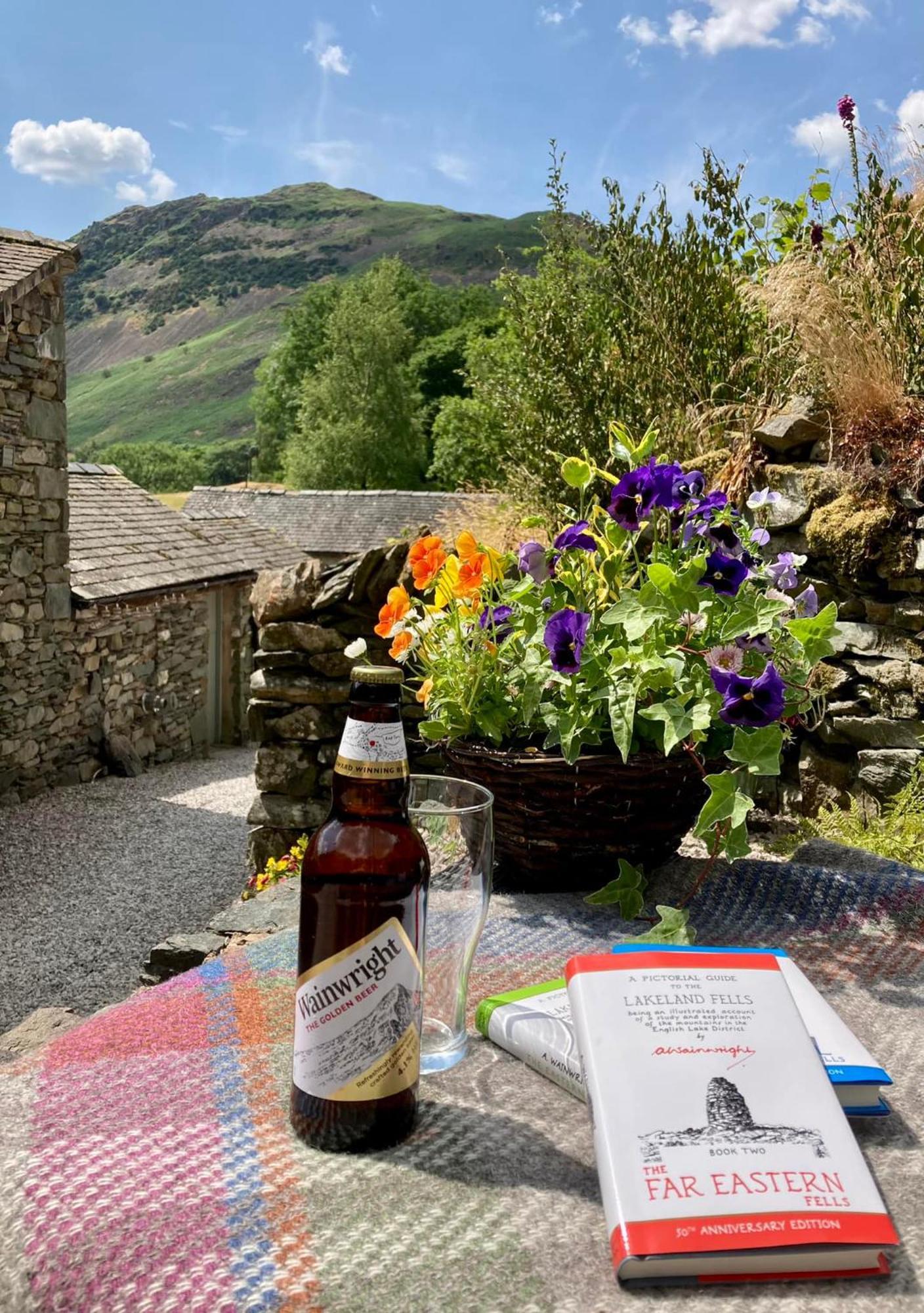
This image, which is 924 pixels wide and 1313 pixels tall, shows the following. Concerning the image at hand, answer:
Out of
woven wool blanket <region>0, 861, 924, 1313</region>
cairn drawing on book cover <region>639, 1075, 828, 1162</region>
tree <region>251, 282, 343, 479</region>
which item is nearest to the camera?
woven wool blanket <region>0, 861, 924, 1313</region>

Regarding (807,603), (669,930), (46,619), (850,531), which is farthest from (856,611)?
(46,619)

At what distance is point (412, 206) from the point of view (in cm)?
16325

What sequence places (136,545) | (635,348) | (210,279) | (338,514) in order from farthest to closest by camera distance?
(210,279)
(338,514)
(136,545)
(635,348)

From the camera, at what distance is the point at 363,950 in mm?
1006

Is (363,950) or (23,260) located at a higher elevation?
(23,260)

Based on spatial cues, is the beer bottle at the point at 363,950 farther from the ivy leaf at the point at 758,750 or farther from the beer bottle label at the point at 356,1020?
the ivy leaf at the point at 758,750

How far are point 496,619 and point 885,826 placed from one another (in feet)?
6.54

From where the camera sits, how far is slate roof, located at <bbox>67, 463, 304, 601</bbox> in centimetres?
1052

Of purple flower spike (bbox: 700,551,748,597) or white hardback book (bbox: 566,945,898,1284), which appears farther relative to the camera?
purple flower spike (bbox: 700,551,748,597)

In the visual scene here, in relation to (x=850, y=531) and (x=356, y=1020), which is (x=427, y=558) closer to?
(x=356, y=1020)

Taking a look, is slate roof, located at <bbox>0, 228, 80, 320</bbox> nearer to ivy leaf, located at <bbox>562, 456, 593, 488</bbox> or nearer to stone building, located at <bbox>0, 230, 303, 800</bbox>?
stone building, located at <bbox>0, 230, 303, 800</bbox>

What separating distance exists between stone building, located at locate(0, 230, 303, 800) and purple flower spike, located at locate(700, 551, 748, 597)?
329 inches

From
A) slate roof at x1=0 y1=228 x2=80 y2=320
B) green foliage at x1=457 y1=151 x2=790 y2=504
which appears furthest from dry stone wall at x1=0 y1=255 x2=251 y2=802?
green foliage at x1=457 y1=151 x2=790 y2=504
